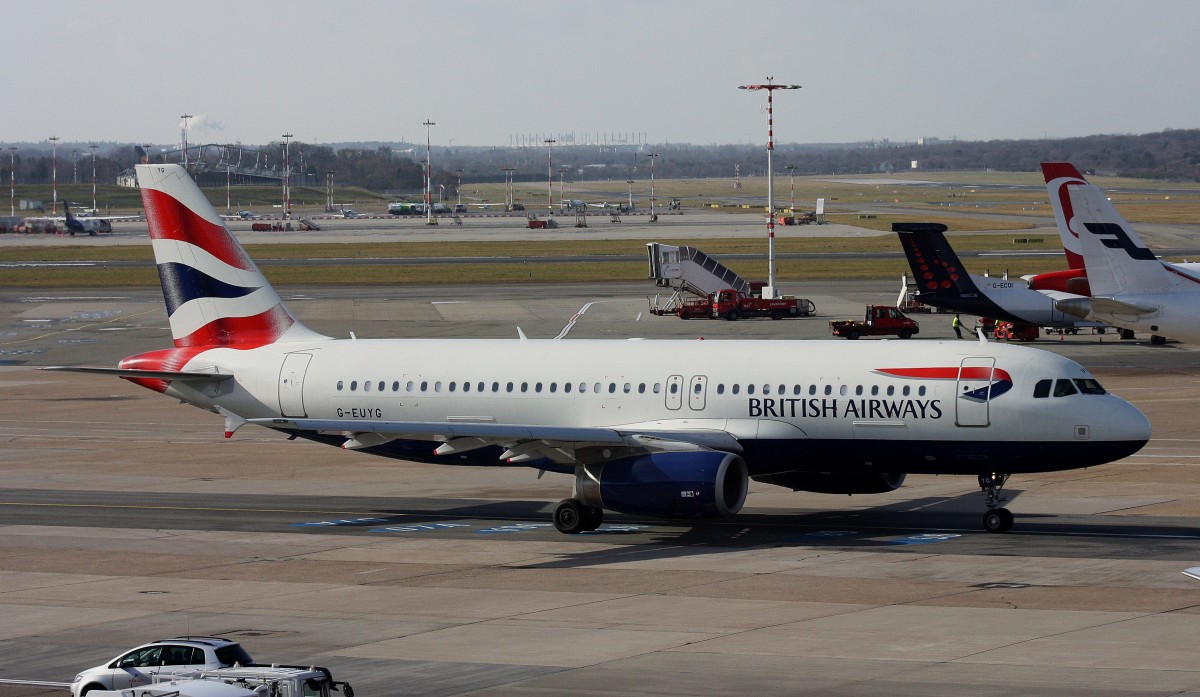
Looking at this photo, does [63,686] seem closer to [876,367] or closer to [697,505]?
[697,505]

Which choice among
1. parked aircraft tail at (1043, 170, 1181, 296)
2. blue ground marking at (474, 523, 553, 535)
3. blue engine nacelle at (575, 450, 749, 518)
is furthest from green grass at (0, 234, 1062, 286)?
blue engine nacelle at (575, 450, 749, 518)

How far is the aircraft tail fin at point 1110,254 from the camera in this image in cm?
6269

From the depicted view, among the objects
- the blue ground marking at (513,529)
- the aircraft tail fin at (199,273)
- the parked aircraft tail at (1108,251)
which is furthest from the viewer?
the parked aircraft tail at (1108,251)

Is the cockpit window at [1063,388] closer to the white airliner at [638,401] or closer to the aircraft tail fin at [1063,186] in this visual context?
the white airliner at [638,401]

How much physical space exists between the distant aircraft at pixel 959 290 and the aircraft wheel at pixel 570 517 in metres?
38.2

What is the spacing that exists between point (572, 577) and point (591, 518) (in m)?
5.62

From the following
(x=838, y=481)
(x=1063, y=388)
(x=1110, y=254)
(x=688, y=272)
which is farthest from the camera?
(x=688, y=272)

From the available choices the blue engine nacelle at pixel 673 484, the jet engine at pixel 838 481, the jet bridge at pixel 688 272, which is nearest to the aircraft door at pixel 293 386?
the blue engine nacelle at pixel 673 484

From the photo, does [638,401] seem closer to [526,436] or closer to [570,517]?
[570,517]

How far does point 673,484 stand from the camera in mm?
34219

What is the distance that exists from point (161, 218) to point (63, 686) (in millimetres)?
22391

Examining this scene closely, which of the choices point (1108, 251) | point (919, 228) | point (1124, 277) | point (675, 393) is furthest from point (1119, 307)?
point (675, 393)

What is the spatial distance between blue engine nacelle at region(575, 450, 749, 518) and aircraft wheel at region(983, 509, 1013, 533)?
5899 mm

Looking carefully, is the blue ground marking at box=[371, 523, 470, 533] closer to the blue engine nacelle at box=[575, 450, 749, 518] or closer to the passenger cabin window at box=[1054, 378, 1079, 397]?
the blue engine nacelle at box=[575, 450, 749, 518]
